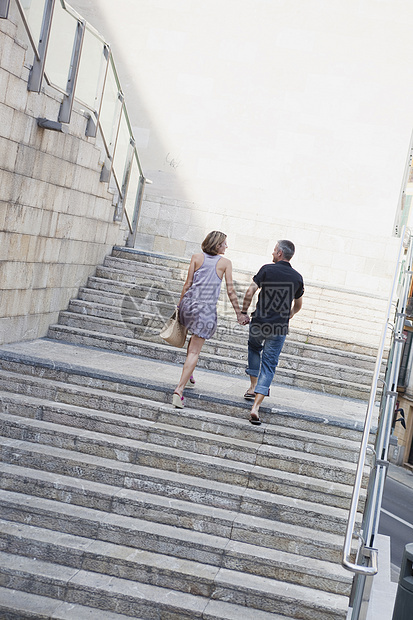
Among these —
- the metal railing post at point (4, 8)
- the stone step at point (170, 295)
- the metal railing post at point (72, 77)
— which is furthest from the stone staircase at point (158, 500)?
the metal railing post at point (4, 8)

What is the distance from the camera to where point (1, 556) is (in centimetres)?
528

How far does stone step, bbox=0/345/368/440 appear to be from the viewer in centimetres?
662

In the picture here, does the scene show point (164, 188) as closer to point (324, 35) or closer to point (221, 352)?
point (324, 35)

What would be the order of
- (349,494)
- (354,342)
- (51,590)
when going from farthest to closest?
(354,342) < (349,494) < (51,590)

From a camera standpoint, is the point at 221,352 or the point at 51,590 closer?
the point at 51,590

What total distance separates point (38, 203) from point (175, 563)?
4.43 metres

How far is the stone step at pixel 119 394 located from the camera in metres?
6.62

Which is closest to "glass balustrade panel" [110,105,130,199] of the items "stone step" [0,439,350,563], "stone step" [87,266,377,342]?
"stone step" [87,266,377,342]

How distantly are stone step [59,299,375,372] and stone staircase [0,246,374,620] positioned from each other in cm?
138

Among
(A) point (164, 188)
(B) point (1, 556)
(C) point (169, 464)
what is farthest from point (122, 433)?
(A) point (164, 188)

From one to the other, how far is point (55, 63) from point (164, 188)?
802 cm

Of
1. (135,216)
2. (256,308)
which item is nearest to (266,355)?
(256,308)

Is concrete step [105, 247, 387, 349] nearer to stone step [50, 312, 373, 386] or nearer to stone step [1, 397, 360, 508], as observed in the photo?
stone step [50, 312, 373, 386]

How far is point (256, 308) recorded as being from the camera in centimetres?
664
